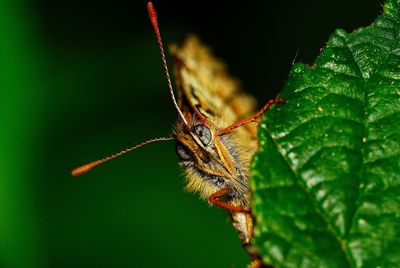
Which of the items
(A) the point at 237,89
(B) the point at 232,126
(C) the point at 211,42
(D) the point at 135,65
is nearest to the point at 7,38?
(D) the point at 135,65

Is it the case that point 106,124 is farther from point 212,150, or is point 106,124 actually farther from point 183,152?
point 212,150

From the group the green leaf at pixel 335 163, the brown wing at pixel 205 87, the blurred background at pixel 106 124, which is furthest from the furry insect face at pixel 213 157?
the blurred background at pixel 106 124

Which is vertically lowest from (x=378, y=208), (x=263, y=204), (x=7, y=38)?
(x=378, y=208)

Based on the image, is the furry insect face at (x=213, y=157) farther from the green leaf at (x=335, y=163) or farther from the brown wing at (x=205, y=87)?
the green leaf at (x=335, y=163)

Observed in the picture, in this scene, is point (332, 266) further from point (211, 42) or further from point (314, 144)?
point (211, 42)

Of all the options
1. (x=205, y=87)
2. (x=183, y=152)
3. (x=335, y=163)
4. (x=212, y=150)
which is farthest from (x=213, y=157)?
(x=335, y=163)

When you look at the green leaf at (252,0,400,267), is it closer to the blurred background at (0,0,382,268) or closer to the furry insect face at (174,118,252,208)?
the furry insect face at (174,118,252,208)
